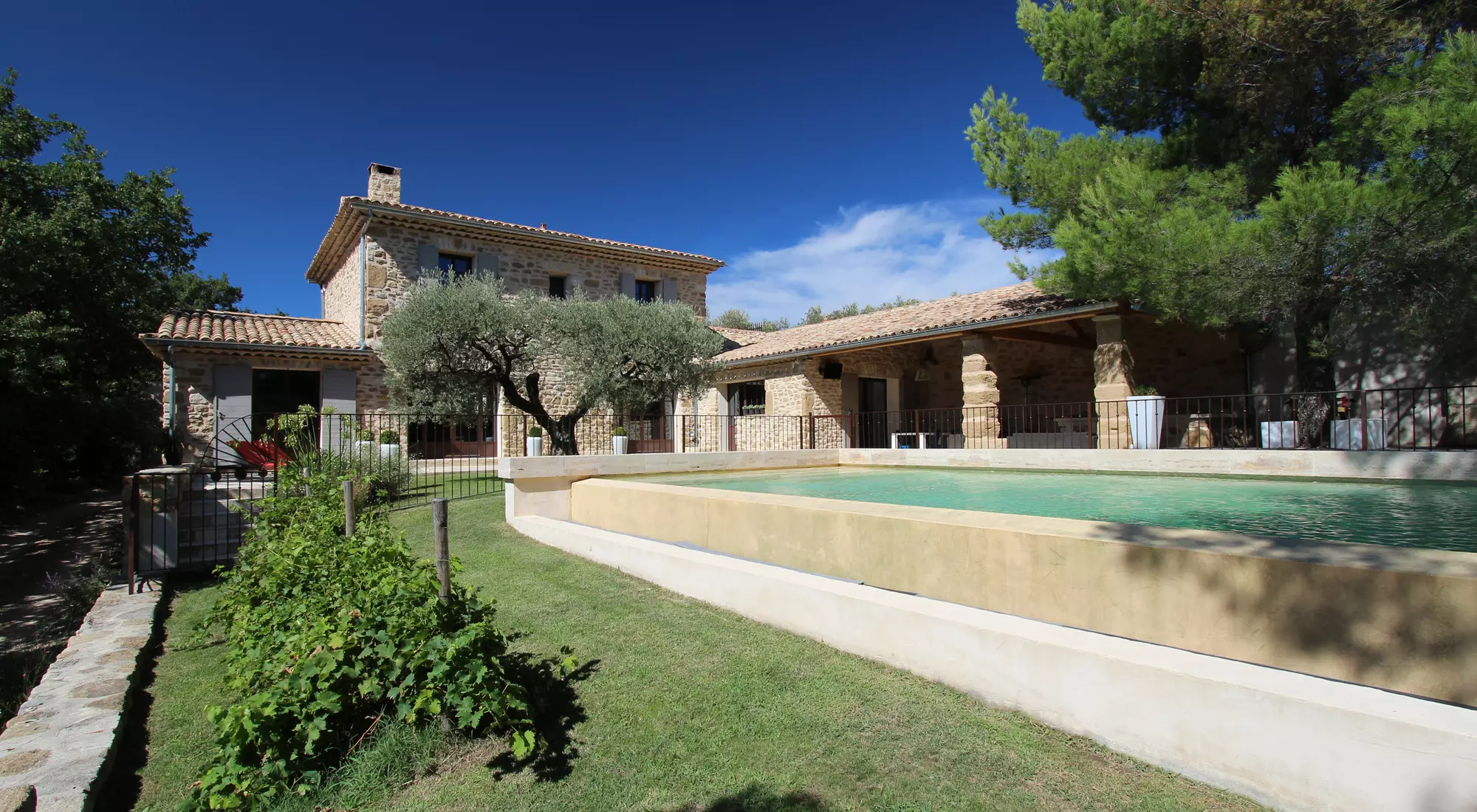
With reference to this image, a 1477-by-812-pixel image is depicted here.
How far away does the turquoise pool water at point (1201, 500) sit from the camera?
12.7ft

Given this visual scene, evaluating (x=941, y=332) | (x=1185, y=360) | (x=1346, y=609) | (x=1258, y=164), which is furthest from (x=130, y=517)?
(x=1185, y=360)

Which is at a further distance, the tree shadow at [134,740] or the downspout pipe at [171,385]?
the downspout pipe at [171,385]

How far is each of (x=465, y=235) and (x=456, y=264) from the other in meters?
0.75

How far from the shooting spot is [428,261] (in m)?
15.6

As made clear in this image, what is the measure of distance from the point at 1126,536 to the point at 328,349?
15412mm

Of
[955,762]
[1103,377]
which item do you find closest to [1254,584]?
[955,762]

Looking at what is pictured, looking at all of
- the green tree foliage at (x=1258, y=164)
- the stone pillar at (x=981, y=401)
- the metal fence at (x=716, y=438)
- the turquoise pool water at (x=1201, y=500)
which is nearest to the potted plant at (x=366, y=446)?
the metal fence at (x=716, y=438)

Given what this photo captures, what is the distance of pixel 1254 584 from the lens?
87.1 inches

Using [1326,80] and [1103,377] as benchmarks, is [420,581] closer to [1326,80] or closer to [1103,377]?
[1103,377]

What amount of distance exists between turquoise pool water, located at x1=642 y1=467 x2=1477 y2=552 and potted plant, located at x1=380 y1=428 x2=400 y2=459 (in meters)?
4.45

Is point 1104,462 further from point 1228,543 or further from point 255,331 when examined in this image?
point 255,331

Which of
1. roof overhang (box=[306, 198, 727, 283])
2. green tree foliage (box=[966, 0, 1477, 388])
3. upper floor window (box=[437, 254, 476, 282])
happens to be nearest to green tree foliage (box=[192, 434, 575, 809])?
→ green tree foliage (box=[966, 0, 1477, 388])

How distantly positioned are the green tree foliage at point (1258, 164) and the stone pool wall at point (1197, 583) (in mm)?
6622

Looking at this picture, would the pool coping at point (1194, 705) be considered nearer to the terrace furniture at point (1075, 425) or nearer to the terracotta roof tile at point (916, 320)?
the terracotta roof tile at point (916, 320)
